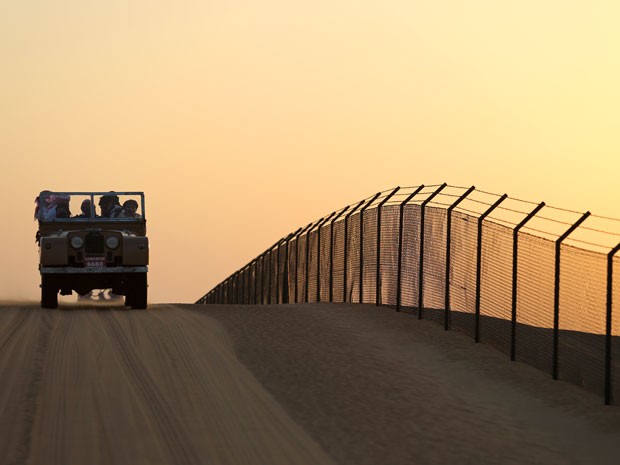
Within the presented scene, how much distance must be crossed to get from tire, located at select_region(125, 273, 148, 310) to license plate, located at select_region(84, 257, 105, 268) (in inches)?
33.2

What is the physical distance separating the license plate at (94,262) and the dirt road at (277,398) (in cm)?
275

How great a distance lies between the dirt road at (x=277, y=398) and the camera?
51.2 ft

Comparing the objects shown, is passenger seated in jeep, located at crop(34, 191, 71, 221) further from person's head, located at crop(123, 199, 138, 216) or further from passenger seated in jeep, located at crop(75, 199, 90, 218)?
person's head, located at crop(123, 199, 138, 216)

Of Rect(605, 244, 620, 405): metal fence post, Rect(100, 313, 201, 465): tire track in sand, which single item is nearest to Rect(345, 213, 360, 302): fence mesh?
Rect(100, 313, 201, 465): tire track in sand

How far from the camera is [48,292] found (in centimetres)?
2994

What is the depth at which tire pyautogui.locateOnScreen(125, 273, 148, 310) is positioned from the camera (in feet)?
98.0

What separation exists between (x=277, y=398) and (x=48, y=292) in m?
12.5

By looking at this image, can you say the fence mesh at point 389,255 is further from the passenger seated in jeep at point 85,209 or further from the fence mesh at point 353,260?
the passenger seated in jeep at point 85,209

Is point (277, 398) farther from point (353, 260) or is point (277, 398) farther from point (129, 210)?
point (353, 260)

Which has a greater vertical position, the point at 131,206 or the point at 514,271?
the point at 131,206

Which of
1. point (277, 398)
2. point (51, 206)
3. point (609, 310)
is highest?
point (51, 206)

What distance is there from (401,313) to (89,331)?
23.1 ft

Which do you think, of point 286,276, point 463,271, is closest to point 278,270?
point 286,276

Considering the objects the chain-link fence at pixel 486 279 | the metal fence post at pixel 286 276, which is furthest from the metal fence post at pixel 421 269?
the metal fence post at pixel 286 276
